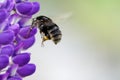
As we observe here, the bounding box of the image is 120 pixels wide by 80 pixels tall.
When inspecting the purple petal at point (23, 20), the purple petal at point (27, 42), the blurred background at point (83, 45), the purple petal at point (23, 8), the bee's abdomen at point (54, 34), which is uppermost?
the purple petal at point (23, 8)

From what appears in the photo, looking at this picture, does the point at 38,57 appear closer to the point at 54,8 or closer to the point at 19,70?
the point at 54,8

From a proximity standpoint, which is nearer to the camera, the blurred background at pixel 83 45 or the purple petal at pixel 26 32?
the purple petal at pixel 26 32

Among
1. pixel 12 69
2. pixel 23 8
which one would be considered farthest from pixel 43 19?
pixel 12 69

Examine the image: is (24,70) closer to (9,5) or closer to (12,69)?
(12,69)

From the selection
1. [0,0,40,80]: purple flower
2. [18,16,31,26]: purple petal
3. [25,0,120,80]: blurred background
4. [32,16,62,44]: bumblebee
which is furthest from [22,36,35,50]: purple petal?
[25,0,120,80]: blurred background

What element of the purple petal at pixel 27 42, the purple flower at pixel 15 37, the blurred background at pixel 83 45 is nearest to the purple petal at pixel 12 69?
the purple flower at pixel 15 37

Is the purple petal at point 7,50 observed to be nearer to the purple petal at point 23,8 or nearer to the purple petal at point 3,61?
the purple petal at point 3,61

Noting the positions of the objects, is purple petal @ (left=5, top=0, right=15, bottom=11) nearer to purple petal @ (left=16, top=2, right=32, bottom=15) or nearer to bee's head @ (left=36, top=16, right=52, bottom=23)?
purple petal @ (left=16, top=2, right=32, bottom=15)

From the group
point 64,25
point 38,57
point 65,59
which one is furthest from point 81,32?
point 38,57
